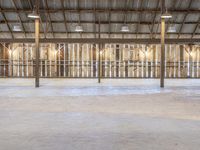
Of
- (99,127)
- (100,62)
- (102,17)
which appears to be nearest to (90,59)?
(100,62)

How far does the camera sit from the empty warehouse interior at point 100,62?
346 inches

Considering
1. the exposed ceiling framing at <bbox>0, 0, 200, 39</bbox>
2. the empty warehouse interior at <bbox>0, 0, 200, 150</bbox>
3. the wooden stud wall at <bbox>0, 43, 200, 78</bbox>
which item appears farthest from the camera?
the wooden stud wall at <bbox>0, 43, 200, 78</bbox>

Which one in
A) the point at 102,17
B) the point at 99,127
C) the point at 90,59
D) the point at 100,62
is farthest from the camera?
the point at 90,59

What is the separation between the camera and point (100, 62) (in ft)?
82.2

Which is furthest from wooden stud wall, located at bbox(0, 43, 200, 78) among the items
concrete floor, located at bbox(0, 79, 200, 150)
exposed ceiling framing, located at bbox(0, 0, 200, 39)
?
concrete floor, located at bbox(0, 79, 200, 150)

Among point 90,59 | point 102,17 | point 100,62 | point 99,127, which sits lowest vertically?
point 99,127

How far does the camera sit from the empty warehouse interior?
880 cm

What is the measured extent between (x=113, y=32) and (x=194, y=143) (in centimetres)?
2297

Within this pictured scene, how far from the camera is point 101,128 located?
6.49 meters

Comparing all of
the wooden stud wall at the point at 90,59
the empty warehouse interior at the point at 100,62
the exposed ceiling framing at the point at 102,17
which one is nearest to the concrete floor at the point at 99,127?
the empty warehouse interior at the point at 100,62

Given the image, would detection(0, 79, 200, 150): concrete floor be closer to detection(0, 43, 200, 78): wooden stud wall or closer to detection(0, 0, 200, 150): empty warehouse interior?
detection(0, 0, 200, 150): empty warehouse interior

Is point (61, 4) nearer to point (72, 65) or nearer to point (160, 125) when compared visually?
point (72, 65)

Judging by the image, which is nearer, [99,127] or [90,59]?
[99,127]

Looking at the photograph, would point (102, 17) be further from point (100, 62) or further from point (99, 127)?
point (99, 127)
